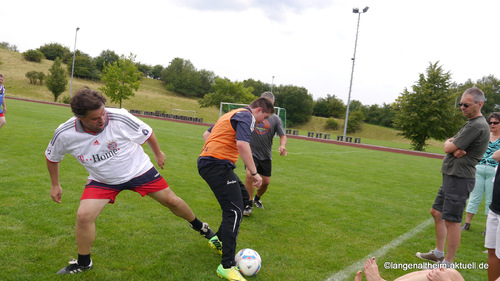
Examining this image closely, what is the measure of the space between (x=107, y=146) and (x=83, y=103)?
536mm

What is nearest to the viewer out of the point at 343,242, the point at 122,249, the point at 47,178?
the point at 122,249

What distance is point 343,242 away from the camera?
466 centimetres

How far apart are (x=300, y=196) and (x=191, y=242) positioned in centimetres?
361

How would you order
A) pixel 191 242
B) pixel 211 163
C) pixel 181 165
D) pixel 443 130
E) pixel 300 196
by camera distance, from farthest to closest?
pixel 443 130
pixel 181 165
pixel 300 196
pixel 191 242
pixel 211 163

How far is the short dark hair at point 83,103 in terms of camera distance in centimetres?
269

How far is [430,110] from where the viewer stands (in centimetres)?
3119

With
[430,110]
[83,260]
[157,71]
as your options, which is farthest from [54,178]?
[157,71]

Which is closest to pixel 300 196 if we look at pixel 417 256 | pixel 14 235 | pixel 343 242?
pixel 343 242

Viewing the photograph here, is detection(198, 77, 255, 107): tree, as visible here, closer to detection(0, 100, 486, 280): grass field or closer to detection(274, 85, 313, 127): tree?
detection(274, 85, 313, 127): tree

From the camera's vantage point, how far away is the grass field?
3453 mm

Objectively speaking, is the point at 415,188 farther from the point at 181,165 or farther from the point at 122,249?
the point at 122,249

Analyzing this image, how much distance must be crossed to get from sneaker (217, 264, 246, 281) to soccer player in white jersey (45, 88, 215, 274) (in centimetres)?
99

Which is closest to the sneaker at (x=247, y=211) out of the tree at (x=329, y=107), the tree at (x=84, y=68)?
the tree at (x=329, y=107)

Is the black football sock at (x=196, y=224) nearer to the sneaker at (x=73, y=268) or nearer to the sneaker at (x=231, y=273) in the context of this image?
the sneaker at (x=231, y=273)
